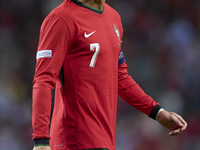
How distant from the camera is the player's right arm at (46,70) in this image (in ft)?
4.74

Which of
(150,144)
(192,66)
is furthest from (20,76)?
(192,66)

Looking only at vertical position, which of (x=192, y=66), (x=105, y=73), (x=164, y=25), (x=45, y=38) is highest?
(x=45, y=38)

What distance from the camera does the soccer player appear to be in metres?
1.55

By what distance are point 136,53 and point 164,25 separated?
0.61 metres

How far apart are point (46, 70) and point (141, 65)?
3459 millimetres

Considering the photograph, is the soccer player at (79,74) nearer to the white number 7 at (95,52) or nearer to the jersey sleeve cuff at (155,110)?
the white number 7 at (95,52)

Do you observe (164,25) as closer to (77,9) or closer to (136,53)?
(136,53)

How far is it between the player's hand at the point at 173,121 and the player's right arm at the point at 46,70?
2.64 feet

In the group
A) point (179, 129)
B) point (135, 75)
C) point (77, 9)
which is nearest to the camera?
point (77, 9)

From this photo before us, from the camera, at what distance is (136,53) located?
4930 mm

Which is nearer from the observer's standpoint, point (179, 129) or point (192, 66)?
point (179, 129)

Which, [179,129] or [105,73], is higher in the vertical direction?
[105,73]

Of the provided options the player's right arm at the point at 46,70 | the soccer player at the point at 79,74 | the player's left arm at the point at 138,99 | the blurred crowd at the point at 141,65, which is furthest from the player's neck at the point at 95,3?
the blurred crowd at the point at 141,65

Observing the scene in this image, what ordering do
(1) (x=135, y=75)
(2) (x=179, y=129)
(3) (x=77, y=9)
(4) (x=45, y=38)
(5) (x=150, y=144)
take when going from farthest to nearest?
(1) (x=135, y=75) → (5) (x=150, y=144) → (2) (x=179, y=129) → (3) (x=77, y=9) → (4) (x=45, y=38)
